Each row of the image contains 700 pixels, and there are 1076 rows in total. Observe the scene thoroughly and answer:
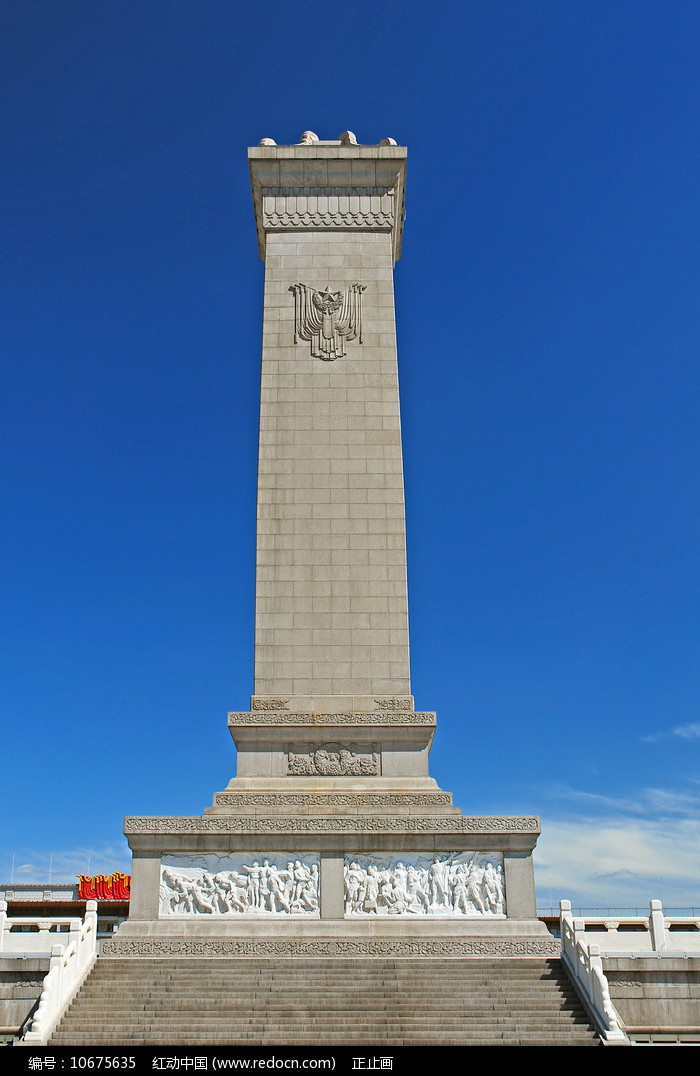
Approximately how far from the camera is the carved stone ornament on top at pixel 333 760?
642 inches

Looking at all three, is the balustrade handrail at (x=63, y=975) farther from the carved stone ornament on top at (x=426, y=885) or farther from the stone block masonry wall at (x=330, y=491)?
the stone block masonry wall at (x=330, y=491)

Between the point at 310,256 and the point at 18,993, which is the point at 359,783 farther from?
the point at 310,256

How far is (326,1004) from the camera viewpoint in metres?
12.3

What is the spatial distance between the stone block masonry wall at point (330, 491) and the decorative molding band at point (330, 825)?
2.90 m

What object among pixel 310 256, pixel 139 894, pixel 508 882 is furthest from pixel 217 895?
pixel 310 256

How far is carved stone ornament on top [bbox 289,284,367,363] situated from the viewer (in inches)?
773

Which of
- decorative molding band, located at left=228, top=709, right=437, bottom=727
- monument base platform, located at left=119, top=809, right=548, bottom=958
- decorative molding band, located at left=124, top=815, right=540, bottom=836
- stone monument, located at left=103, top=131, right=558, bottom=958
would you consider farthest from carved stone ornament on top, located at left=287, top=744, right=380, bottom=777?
decorative molding band, located at left=124, top=815, right=540, bottom=836

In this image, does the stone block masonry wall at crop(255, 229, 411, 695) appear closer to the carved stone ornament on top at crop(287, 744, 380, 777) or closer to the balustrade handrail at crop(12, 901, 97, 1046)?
the carved stone ornament on top at crop(287, 744, 380, 777)

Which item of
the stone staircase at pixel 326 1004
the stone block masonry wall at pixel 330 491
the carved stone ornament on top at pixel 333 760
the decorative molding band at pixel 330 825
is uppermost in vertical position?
the stone block masonry wall at pixel 330 491

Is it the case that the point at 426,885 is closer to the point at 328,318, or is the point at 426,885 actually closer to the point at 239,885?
the point at 239,885

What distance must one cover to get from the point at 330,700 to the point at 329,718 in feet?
1.41

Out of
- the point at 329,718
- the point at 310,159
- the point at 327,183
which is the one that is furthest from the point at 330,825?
the point at 310,159

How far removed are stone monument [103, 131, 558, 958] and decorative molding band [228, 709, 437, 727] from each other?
0.04 meters

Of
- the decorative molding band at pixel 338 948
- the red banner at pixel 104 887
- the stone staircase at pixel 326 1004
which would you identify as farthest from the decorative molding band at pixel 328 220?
the red banner at pixel 104 887
